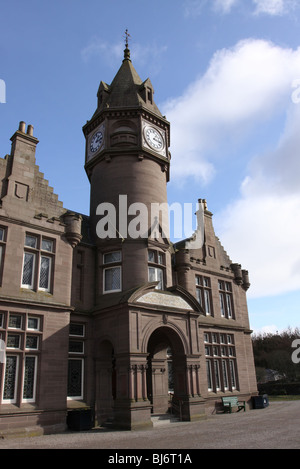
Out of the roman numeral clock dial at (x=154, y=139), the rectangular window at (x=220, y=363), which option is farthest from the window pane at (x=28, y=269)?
the rectangular window at (x=220, y=363)

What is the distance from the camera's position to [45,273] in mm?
18094

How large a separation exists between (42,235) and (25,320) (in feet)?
14.0

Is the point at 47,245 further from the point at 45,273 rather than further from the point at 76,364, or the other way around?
the point at 76,364

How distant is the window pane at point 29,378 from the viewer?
1555cm

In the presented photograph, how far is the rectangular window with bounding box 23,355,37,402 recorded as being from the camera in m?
15.5

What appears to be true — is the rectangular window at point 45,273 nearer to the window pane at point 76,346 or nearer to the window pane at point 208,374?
the window pane at point 76,346

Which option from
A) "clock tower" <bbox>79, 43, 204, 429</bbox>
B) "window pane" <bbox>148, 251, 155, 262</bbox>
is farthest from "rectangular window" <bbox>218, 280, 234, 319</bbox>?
"window pane" <bbox>148, 251, 155, 262</bbox>

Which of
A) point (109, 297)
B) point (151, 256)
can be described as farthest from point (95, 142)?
point (109, 297)

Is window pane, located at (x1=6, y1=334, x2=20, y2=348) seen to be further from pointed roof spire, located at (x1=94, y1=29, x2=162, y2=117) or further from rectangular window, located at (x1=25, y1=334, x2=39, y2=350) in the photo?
pointed roof spire, located at (x1=94, y1=29, x2=162, y2=117)

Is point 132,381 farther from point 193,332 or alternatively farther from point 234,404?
point 234,404

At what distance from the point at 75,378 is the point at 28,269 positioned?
578 cm

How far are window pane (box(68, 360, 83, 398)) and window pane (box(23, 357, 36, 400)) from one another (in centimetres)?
223

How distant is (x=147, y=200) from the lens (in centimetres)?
2247
